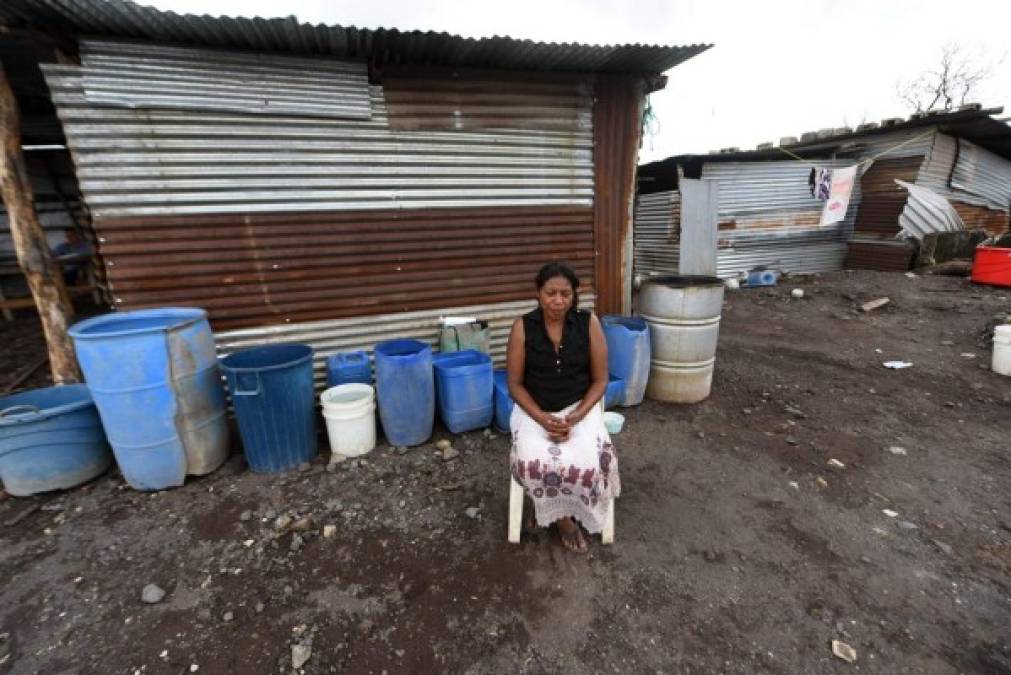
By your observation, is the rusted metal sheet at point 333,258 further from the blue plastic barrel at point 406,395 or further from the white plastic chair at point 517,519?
the white plastic chair at point 517,519

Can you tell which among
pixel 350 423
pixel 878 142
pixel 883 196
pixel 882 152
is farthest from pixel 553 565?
pixel 878 142

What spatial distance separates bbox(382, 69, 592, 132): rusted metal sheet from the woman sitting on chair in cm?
278

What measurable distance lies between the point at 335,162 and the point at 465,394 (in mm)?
2640

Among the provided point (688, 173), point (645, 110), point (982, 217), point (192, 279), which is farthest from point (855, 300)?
point (192, 279)

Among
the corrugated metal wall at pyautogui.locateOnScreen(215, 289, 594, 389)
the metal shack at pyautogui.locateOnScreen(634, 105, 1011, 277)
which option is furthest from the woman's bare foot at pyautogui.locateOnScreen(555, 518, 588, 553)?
the metal shack at pyautogui.locateOnScreen(634, 105, 1011, 277)

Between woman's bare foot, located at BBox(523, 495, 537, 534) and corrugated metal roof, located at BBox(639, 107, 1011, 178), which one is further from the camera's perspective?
corrugated metal roof, located at BBox(639, 107, 1011, 178)

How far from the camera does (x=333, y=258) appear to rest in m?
4.46

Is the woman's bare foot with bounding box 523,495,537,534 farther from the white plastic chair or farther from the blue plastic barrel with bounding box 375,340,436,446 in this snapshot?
the blue plastic barrel with bounding box 375,340,436,446

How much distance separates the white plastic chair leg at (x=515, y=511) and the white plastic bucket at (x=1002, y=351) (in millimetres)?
6714

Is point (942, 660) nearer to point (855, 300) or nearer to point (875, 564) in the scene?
point (875, 564)

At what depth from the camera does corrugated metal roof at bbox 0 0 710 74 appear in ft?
10.3

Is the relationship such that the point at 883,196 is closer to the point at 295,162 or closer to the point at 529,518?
the point at 529,518

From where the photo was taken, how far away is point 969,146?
12.3 m

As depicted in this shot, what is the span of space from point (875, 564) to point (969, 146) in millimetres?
16214
